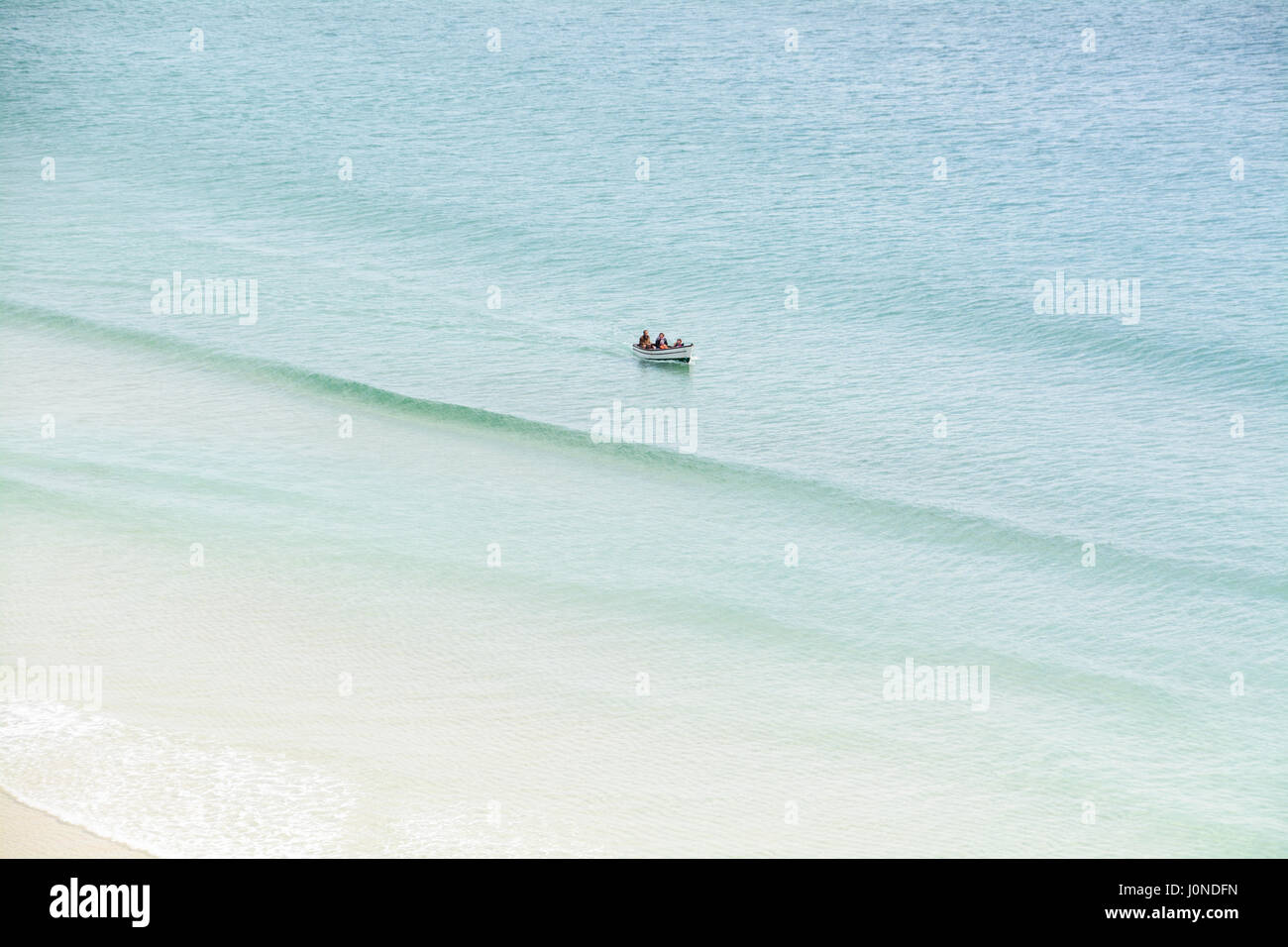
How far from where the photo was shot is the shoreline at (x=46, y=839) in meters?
19.6

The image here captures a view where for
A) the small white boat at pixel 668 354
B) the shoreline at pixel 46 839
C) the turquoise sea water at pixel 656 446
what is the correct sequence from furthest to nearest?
the small white boat at pixel 668 354 → the turquoise sea water at pixel 656 446 → the shoreline at pixel 46 839

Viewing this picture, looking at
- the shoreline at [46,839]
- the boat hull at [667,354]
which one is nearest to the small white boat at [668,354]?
the boat hull at [667,354]

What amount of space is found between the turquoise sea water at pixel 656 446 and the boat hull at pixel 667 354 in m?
0.84

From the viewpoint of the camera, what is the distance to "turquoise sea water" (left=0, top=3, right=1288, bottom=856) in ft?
74.3

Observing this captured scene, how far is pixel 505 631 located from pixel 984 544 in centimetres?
968

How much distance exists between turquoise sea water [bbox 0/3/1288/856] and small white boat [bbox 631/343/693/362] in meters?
0.85

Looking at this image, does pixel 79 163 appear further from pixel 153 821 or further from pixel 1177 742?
pixel 1177 742

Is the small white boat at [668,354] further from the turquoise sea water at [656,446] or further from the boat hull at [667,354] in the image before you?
the turquoise sea water at [656,446]

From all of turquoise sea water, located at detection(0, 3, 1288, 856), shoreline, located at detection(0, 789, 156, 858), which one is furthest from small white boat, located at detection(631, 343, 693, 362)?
shoreline, located at detection(0, 789, 156, 858)

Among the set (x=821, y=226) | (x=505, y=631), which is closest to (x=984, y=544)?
(x=505, y=631)

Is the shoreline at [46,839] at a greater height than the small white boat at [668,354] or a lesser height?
lesser

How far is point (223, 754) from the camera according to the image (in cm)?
2236

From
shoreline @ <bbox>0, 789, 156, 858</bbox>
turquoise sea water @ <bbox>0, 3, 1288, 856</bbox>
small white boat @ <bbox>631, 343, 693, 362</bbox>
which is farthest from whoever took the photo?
small white boat @ <bbox>631, 343, 693, 362</bbox>

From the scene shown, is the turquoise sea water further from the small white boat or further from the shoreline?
the small white boat
